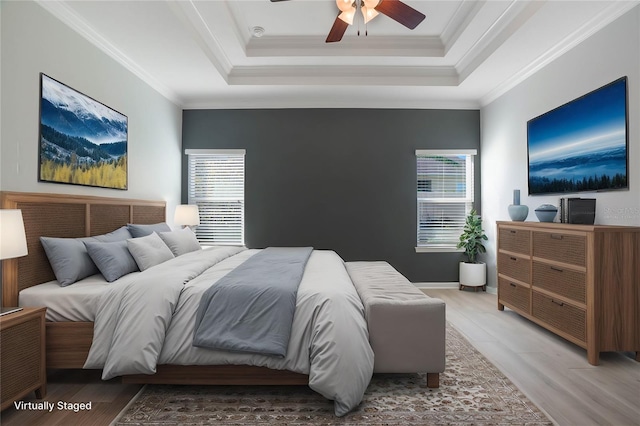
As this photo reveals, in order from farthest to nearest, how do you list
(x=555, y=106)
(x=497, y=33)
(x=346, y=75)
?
(x=346, y=75)
(x=555, y=106)
(x=497, y=33)

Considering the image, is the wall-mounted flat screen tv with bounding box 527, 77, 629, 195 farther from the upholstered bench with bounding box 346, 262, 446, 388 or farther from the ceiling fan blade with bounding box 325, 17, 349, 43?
the ceiling fan blade with bounding box 325, 17, 349, 43

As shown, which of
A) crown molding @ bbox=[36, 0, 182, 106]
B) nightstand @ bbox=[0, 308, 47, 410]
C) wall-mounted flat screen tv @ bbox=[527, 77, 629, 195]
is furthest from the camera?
wall-mounted flat screen tv @ bbox=[527, 77, 629, 195]

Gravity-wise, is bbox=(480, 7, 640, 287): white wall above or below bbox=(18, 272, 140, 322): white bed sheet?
above

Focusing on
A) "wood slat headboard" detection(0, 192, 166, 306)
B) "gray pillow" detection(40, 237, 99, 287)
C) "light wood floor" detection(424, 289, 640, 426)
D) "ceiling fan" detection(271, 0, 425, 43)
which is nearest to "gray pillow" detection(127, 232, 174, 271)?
"gray pillow" detection(40, 237, 99, 287)

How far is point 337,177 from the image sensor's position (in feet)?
16.5

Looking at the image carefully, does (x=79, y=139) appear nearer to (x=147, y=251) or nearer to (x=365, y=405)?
(x=147, y=251)

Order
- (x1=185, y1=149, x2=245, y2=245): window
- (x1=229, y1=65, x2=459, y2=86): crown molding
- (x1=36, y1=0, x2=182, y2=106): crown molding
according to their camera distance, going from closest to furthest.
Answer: (x1=36, y1=0, x2=182, y2=106): crown molding
(x1=229, y1=65, x2=459, y2=86): crown molding
(x1=185, y1=149, x2=245, y2=245): window

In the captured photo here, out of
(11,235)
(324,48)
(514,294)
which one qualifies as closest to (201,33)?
(324,48)

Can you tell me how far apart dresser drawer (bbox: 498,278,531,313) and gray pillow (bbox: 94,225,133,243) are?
397 centimetres

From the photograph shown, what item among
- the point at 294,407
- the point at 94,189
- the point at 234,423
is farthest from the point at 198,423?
the point at 94,189

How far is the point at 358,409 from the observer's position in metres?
1.97

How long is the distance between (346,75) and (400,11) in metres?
1.90

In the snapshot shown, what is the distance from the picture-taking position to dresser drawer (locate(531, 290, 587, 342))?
8.77ft

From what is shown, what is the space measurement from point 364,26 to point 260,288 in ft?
9.69
